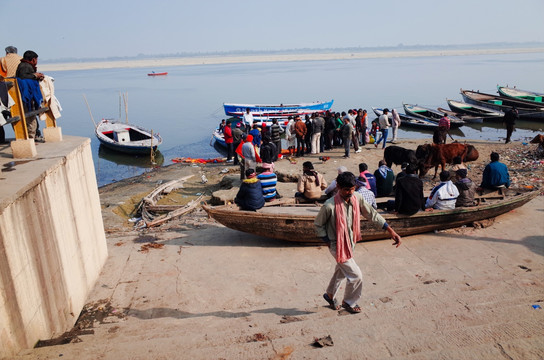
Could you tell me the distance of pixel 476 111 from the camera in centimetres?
2802

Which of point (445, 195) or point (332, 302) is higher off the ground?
point (445, 195)

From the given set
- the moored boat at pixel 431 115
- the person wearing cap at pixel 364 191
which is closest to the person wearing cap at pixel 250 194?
the person wearing cap at pixel 364 191

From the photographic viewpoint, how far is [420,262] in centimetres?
642

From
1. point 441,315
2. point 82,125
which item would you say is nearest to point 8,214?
point 441,315

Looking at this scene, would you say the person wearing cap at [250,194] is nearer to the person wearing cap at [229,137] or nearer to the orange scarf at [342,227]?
the orange scarf at [342,227]

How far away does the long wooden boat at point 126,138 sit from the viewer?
2111 centimetres

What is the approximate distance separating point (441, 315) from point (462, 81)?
200 ft

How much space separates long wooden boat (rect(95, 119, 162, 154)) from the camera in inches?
831

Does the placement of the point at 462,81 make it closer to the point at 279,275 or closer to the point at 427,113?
the point at 427,113

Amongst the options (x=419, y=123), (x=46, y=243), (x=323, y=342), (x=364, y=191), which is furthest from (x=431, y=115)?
(x=46, y=243)

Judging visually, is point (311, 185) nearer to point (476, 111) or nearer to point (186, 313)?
point (186, 313)

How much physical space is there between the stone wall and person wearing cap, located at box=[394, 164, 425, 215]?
4969 mm

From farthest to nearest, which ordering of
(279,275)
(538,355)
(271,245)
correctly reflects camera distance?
(271,245)
(279,275)
(538,355)

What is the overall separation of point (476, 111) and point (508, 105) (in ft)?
8.99
